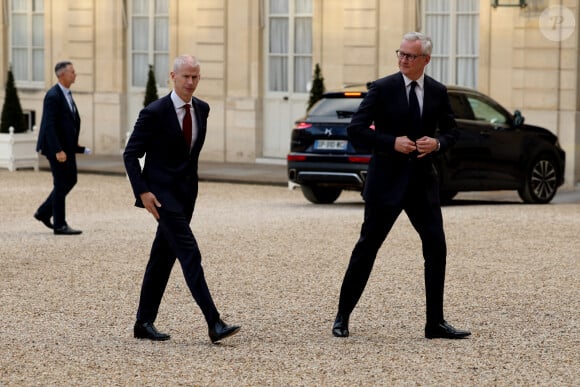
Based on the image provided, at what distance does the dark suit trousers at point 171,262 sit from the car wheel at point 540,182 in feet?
35.8

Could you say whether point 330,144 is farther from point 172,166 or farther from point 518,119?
point 172,166

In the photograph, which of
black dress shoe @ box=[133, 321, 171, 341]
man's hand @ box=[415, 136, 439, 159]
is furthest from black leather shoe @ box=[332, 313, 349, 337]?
man's hand @ box=[415, 136, 439, 159]

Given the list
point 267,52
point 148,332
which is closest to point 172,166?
point 148,332

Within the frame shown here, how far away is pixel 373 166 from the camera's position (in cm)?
936

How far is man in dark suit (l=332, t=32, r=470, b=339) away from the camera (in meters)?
9.20

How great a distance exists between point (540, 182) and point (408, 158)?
11068 mm

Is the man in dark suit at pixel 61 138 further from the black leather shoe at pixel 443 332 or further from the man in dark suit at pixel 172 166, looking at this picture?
the black leather shoe at pixel 443 332

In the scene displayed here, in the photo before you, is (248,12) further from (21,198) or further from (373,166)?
(373,166)

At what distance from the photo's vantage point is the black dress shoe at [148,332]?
928cm

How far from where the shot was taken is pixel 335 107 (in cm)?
1897

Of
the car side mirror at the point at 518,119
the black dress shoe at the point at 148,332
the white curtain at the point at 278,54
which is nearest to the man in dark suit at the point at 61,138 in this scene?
the car side mirror at the point at 518,119

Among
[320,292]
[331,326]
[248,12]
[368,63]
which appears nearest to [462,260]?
[320,292]

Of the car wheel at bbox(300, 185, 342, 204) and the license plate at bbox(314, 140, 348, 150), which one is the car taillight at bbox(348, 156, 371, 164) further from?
the car wheel at bbox(300, 185, 342, 204)

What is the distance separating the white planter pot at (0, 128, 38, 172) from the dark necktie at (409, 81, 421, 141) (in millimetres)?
17302
